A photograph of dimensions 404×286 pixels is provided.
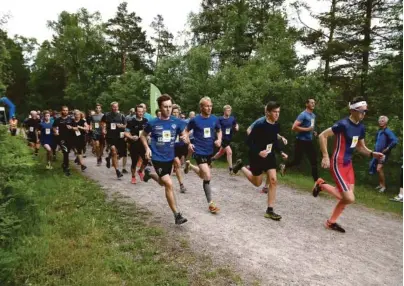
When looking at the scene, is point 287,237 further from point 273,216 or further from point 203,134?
point 203,134

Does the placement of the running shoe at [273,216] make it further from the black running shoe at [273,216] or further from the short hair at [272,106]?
the short hair at [272,106]

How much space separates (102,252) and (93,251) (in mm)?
126

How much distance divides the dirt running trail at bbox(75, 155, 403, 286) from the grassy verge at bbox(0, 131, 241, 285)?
41 cm

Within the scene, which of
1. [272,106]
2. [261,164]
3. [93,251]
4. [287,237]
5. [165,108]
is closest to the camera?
[93,251]

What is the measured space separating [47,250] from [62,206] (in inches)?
97.8

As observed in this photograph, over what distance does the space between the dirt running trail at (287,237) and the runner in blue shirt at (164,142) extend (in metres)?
0.63

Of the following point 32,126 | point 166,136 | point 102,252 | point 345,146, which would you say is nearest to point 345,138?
point 345,146

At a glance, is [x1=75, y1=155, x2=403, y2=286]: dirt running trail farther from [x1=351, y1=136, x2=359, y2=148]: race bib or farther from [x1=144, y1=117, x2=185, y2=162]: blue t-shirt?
[x1=351, y1=136, x2=359, y2=148]: race bib

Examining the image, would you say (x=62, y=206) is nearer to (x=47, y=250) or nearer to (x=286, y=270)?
(x=47, y=250)

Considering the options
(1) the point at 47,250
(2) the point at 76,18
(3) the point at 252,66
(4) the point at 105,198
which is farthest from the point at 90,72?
(1) the point at 47,250

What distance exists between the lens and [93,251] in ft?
16.1

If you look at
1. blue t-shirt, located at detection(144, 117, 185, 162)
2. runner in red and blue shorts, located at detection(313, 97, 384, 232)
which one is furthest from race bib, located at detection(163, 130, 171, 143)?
runner in red and blue shorts, located at detection(313, 97, 384, 232)

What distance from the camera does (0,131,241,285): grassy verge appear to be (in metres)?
4.26

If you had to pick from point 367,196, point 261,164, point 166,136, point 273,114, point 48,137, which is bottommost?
point 367,196
